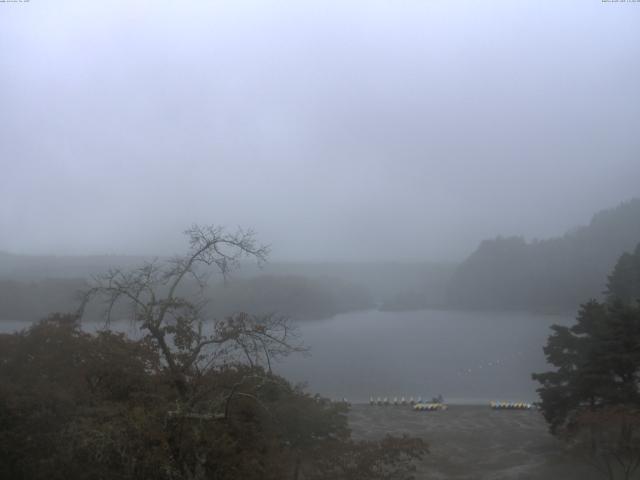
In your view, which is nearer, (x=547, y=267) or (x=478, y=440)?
(x=478, y=440)

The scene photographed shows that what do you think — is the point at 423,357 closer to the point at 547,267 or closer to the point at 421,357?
the point at 421,357

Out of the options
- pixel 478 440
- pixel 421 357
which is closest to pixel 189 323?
pixel 478 440

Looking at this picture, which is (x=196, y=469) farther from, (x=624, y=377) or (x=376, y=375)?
(x=376, y=375)

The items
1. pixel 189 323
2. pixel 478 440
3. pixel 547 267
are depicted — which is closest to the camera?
pixel 189 323

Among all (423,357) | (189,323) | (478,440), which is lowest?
(423,357)

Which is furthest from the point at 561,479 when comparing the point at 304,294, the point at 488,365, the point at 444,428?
the point at 304,294

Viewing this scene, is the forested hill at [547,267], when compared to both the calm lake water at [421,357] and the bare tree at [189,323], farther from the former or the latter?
the bare tree at [189,323]

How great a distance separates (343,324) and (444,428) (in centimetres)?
2808

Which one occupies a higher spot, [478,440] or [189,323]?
[189,323]

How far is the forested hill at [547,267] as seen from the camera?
56.3 meters

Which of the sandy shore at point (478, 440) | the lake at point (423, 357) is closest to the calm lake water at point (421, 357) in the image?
the lake at point (423, 357)

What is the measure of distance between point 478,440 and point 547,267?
49770 millimetres

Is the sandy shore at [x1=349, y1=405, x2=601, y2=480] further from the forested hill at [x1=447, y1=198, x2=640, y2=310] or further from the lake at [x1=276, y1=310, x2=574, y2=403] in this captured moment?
the forested hill at [x1=447, y1=198, x2=640, y2=310]

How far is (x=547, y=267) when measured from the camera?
6253cm
